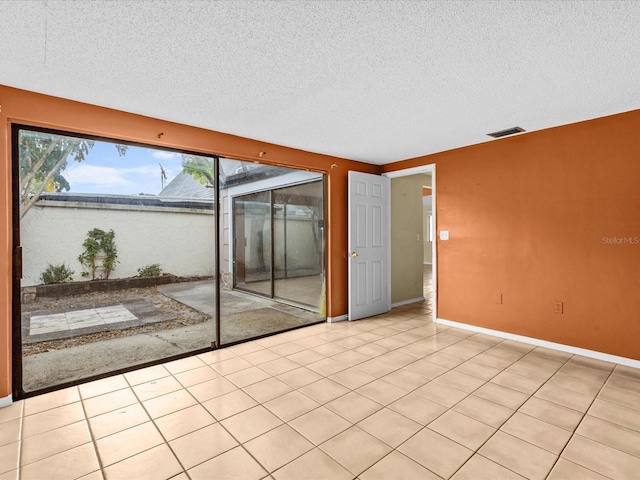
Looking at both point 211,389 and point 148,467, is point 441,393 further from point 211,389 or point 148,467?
point 148,467

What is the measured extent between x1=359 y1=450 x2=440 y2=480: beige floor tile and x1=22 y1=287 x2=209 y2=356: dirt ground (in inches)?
130

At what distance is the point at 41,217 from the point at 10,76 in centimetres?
141

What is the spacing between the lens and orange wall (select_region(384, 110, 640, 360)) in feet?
9.85

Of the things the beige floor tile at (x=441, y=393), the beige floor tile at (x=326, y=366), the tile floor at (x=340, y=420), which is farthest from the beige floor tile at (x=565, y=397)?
the beige floor tile at (x=326, y=366)

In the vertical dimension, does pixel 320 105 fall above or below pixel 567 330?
above

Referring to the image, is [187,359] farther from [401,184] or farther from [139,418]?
[401,184]

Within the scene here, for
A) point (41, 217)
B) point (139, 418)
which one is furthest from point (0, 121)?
point (139, 418)

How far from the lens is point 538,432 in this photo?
1.99m

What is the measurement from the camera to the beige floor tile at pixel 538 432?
187cm

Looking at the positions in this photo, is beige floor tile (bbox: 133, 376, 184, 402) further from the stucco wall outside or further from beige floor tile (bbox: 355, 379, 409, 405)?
beige floor tile (bbox: 355, 379, 409, 405)

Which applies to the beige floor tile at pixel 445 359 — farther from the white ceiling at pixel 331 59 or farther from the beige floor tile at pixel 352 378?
the white ceiling at pixel 331 59

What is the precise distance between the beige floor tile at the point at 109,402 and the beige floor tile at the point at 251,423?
0.86 m

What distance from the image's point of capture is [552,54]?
2.00 m

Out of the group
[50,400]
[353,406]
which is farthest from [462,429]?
[50,400]
